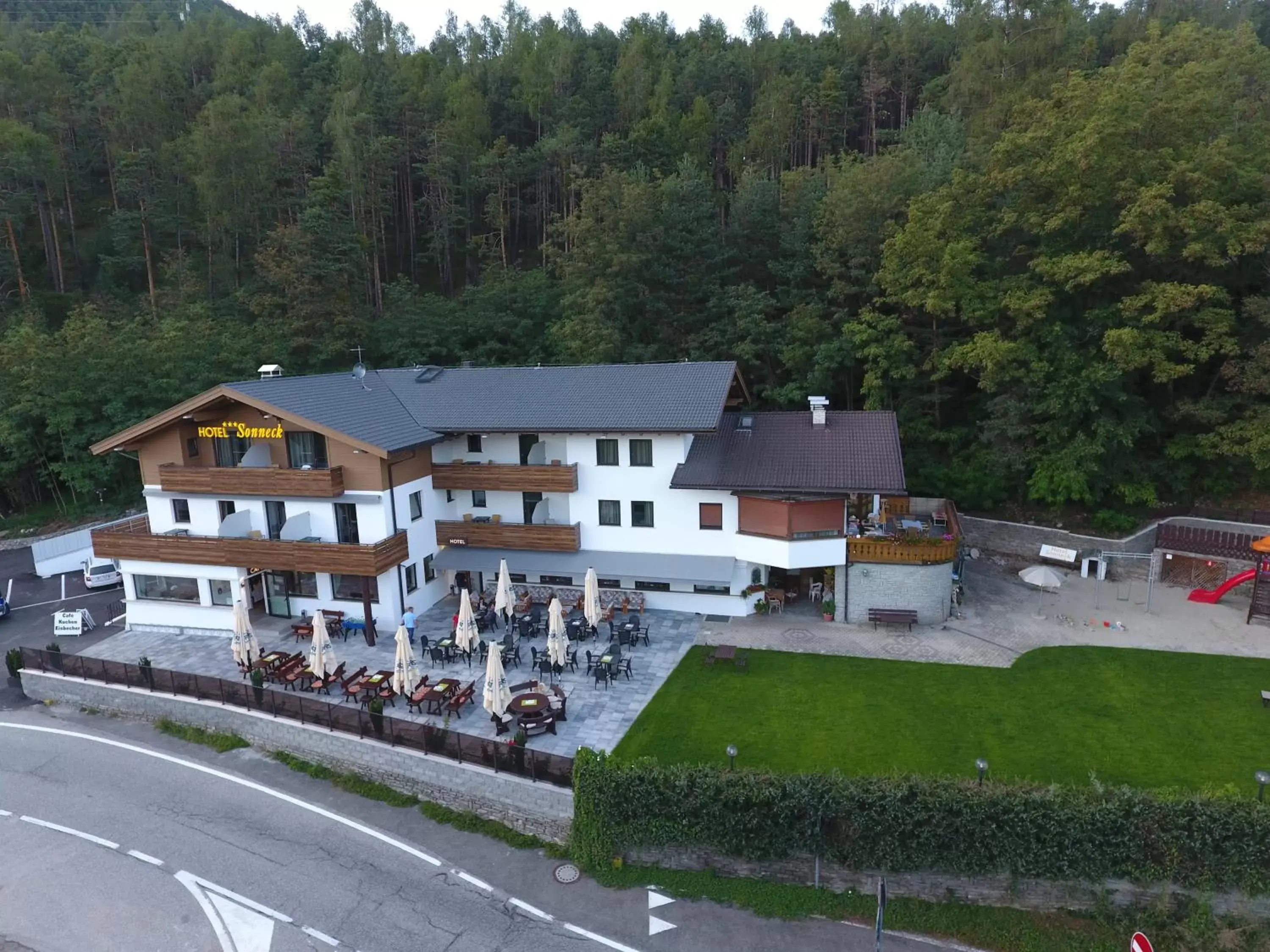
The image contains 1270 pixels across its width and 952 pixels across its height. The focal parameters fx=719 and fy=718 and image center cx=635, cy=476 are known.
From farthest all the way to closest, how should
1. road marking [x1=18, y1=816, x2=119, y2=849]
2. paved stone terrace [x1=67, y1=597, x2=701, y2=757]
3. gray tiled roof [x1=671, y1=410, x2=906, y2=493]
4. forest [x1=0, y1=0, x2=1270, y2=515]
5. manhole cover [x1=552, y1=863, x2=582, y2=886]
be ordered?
forest [x1=0, y1=0, x2=1270, y2=515]
gray tiled roof [x1=671, y1=410, x2=906, y2=493]
paved stone terrace [x1=67, y1=597, x2=701, y2=757]
road marking [x1=18, y1=816, x2=119, y2=849]
manhole cover [x1=552, y1=863, x2=582, y2=886]

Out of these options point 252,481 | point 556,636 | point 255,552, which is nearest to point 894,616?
point 556,636

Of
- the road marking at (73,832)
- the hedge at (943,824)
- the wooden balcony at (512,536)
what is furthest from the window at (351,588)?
the hedge at (943,824)

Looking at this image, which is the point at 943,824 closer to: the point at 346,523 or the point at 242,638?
the point at 242,638

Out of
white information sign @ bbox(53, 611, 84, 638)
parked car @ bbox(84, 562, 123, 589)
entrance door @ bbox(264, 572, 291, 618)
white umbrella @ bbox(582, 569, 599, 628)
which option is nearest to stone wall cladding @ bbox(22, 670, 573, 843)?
white information sign @ bbox(53, 611, 84, 638)

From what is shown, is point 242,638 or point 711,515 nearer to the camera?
point 242,638

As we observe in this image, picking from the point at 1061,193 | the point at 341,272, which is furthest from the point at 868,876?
the point at 341,272

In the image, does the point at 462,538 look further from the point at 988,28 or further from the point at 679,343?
the point at 988,28

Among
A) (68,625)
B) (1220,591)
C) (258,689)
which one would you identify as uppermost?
(1220,591)

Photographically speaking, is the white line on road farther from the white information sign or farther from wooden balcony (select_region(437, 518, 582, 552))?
the white information sign
